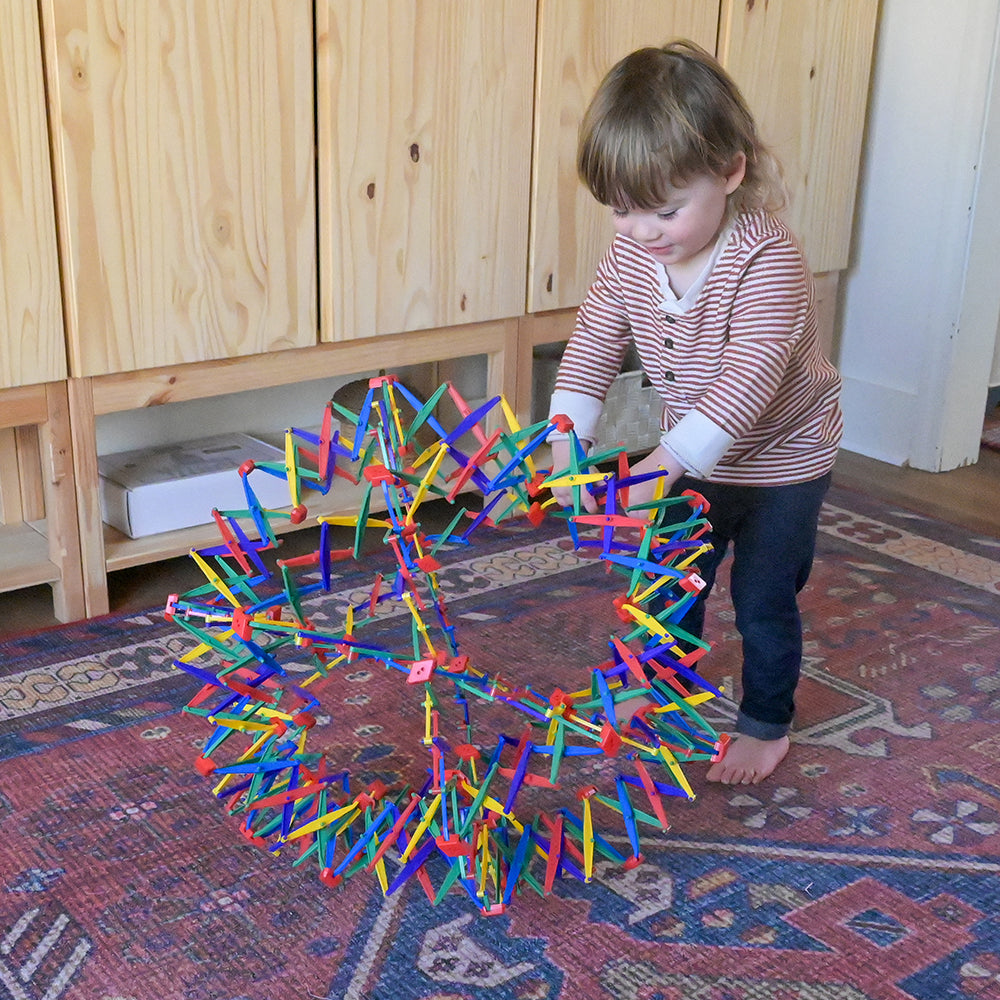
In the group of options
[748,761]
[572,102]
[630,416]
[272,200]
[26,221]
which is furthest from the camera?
[630,416]

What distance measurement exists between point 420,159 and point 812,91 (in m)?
0.79

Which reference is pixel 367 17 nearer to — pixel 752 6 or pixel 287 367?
pixel 287 367

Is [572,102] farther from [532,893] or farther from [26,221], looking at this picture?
[532,893]

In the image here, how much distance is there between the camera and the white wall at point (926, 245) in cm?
213

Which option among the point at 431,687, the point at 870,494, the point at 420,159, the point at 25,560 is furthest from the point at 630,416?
the point at 431,687

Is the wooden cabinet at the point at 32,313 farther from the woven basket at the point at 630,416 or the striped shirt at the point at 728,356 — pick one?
the woven basket at the point at 630,416

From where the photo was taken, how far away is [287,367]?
1.67 m

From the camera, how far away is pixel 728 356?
1139 mm

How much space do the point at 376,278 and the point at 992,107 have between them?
1117mm

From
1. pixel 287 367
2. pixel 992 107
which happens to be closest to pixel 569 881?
pixel 287 367

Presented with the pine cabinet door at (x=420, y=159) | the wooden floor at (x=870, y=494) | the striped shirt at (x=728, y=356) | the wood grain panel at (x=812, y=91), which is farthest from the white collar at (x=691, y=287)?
the wood grain panel at (x=812, y=91)

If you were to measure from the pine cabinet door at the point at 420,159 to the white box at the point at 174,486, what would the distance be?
245 mm

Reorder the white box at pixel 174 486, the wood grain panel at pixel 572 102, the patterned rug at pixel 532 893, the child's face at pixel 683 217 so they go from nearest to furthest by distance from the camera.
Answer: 1. the patterned rug at pixel 532 893
2. the child's face at pixel 683 217
3. the white box at pixel 174 486
4. the wood grain panel at pixel 572 102

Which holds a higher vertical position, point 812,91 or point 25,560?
point 812,91
